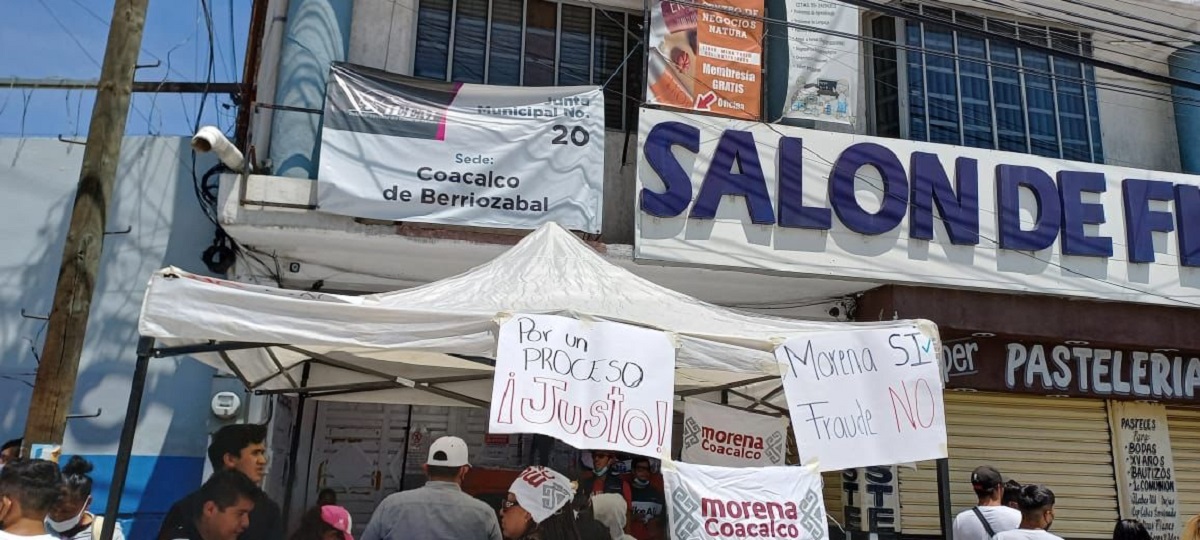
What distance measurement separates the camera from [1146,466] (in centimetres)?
1023

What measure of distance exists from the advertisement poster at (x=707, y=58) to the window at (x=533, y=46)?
1.78 ft

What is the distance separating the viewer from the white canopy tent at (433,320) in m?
4.75

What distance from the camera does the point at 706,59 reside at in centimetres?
899

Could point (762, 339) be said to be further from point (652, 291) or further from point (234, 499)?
point (234, 499)

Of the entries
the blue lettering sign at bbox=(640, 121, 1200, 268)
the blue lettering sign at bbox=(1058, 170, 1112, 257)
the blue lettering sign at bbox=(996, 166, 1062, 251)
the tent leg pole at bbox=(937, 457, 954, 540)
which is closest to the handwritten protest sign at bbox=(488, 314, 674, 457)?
the tent leg pole at bbox=(937, 457, 954, 540)

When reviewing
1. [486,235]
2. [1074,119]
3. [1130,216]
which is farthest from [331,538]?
[1074,119]

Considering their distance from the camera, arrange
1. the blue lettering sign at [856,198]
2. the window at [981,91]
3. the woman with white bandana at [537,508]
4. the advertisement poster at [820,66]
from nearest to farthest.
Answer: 1. the woman with white bandana at [537,508]
2. the blue lettering sign at [856,198]
3. the advertisement poster at [820,66]
4. the window at [981,91]

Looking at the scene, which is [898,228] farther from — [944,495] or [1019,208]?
[944,495]

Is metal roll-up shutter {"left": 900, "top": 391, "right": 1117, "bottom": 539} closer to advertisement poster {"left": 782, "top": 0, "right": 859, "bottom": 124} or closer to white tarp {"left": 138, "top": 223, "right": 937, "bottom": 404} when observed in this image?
advertisement poster {"left": 782, "top": 0, "right": 859, "bottom": 124}

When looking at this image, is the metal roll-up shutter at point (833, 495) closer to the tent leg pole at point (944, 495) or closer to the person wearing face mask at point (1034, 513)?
the tent leg pole at point (944, 495)

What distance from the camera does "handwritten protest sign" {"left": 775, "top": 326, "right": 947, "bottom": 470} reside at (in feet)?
16.9

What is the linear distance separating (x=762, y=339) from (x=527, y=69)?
17.5 ft

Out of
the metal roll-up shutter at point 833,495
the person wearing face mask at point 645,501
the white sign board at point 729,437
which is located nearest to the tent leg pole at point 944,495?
the white sign board at point 729,437

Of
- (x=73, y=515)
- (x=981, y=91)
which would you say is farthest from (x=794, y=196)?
(x=73, y=515)
